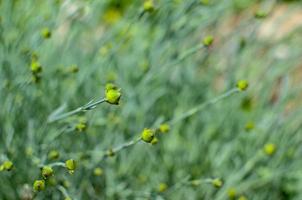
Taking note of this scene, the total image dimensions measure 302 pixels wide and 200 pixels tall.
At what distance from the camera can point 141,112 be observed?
1.53 m

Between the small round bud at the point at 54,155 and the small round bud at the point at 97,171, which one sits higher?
the small round bud at the point at 54,155

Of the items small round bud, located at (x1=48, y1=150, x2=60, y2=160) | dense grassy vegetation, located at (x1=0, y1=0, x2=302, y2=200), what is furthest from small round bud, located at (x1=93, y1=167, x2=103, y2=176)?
small round bud, located at (x1=48, y1=150, x2=60, y2=160)

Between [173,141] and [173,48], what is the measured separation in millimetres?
263

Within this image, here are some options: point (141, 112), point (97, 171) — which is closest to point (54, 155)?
point (97, 171)

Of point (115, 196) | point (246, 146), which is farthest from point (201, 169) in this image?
point (115, 196)

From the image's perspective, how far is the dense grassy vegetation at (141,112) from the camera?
4.28 feet

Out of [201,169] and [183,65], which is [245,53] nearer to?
[183,65]

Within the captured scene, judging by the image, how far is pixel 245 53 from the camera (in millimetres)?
1747

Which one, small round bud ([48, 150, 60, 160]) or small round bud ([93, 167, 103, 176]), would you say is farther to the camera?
small round bud ([93, 167, 103, 176])

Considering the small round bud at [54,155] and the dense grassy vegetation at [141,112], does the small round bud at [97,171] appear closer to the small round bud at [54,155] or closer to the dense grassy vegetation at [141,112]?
the dense grassy vegetation at [141,112]

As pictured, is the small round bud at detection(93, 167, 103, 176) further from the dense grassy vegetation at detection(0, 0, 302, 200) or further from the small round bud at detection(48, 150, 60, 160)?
the small round bud at detection(48, 150, 60, 160)

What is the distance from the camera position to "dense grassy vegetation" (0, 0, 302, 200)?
1.30 m

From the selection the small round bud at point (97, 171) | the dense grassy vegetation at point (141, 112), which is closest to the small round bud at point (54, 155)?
the dense grassy vegetation at point (141, 112)

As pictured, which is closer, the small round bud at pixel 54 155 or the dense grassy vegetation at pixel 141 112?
the small round bud at pixel 54 155
